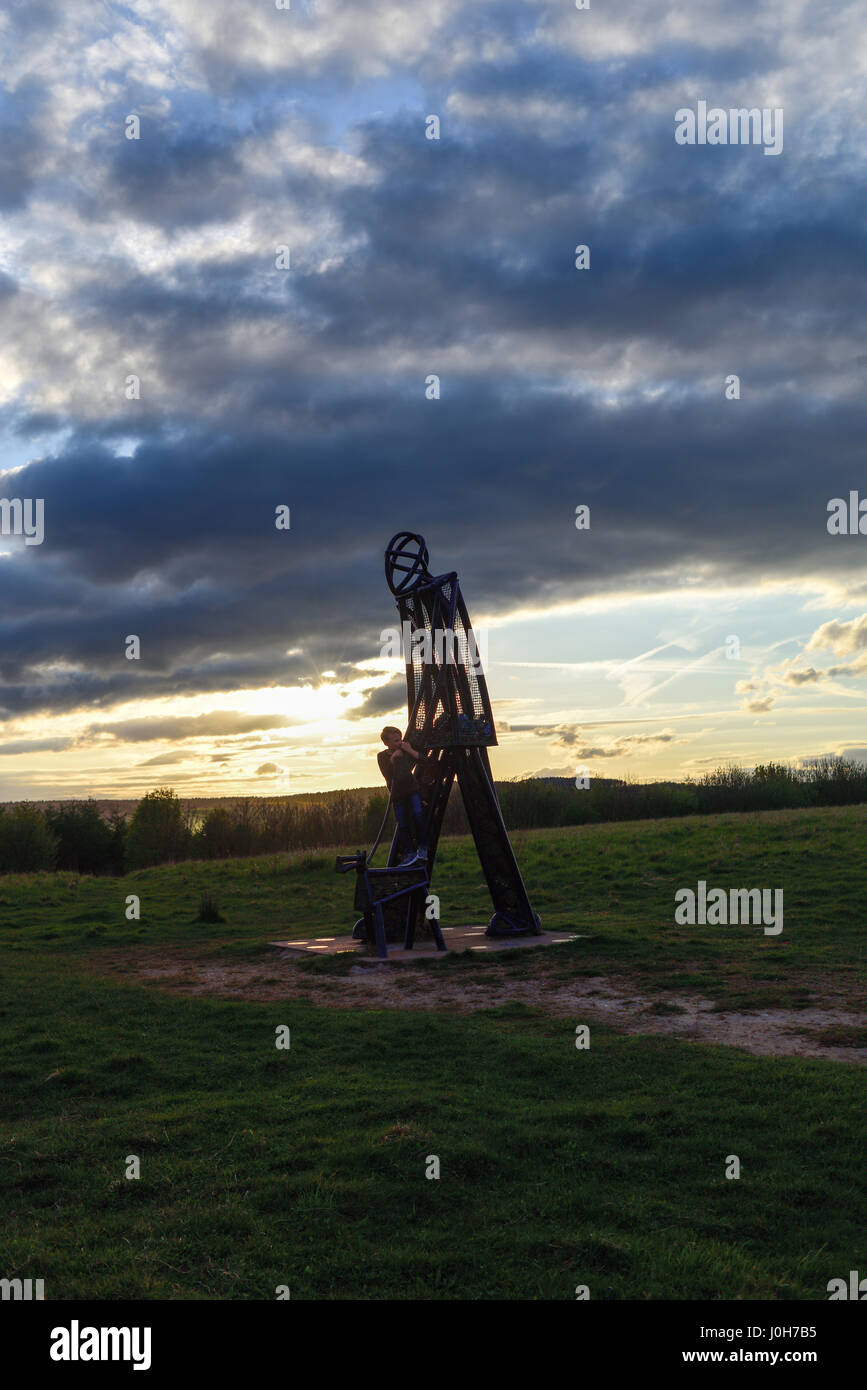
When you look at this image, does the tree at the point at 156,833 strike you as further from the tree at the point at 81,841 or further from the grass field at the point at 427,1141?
the grass field at the point at 427,1141

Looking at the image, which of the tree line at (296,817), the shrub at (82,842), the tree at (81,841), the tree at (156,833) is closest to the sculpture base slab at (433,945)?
the tree line at (296,817)

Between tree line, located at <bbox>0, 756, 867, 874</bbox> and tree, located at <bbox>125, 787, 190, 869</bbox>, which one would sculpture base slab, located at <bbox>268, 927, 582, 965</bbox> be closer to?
tree line, located at <bbox>0, 756, 867, 874</bbox>

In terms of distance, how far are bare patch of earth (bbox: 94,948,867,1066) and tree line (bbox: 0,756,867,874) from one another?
31.3m

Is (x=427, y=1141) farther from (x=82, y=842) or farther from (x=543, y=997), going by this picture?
(x=82, y=842)

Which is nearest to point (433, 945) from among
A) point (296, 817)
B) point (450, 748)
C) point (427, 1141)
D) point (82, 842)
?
point (450, 748)

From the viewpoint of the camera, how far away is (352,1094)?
7.83 m

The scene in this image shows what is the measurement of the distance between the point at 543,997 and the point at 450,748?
526cm

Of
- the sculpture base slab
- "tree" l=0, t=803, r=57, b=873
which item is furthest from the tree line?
the sculpture base slab

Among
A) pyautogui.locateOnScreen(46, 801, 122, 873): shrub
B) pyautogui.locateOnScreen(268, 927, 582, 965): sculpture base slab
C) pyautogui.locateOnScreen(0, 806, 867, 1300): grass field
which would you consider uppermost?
pyautogui.locateOnScreen(0, 806, 867, 1300): grass field

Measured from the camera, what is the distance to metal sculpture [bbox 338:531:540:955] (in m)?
16.3

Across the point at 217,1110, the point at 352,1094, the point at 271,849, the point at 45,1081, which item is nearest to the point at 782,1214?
the point at 352,1094

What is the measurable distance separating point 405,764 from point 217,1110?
9.14 metres

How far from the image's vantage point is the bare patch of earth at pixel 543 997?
389 inches

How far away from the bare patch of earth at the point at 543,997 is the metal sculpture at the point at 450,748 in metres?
2.37
